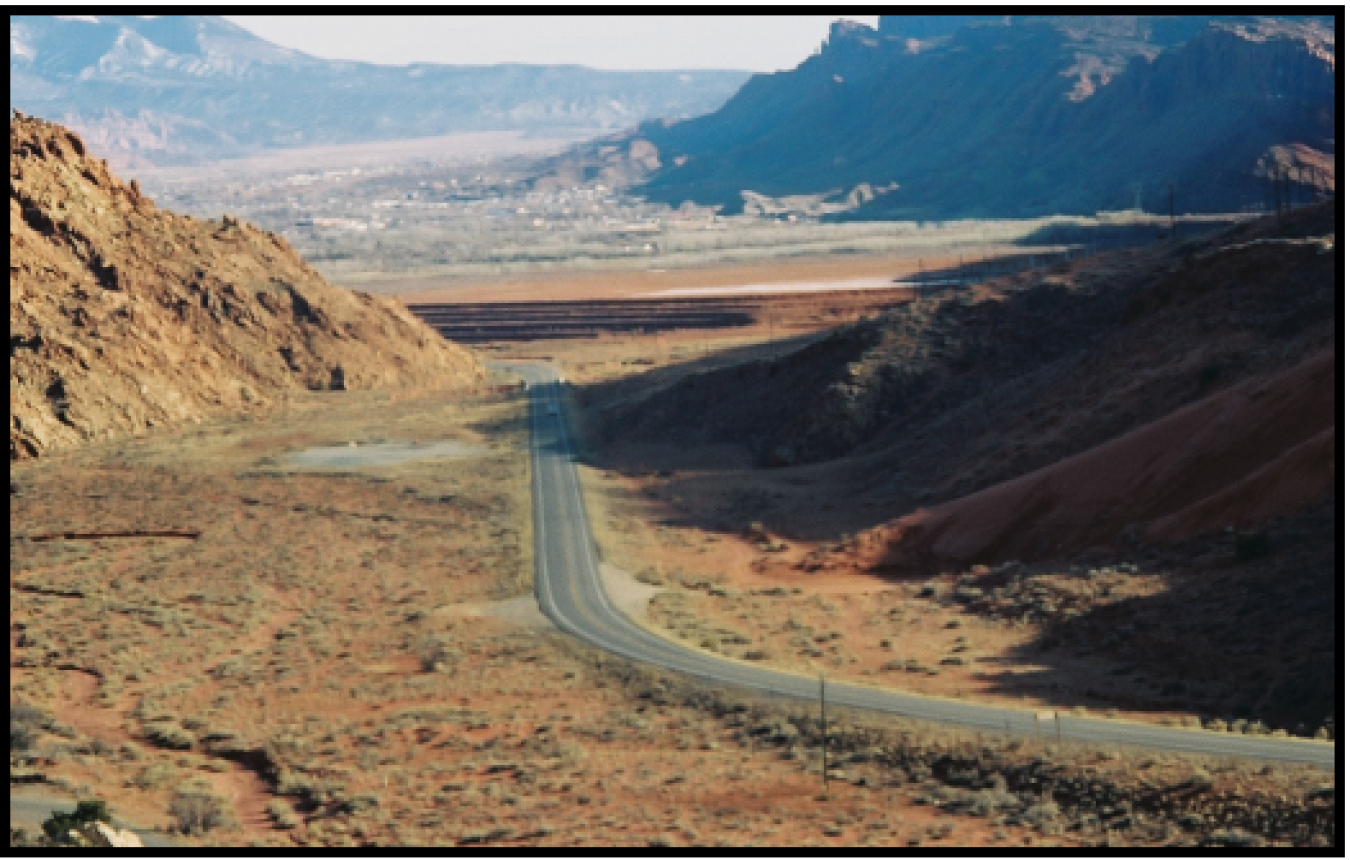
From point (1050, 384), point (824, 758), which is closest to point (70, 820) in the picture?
point (824, 758)

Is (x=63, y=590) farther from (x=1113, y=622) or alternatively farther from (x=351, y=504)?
(x=1113, y=622)

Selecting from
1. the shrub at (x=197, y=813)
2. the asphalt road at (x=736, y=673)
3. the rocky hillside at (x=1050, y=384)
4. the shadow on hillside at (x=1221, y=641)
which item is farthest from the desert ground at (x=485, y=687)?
the rocky hillside at (x=1050, y=384)

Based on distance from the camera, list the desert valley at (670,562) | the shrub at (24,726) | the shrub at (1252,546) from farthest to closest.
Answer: the shrub at (1252,546), the shrub at (24,726), the desert valley at (670,562)

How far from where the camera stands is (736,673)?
35.4m

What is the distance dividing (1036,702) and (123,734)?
18389 mm

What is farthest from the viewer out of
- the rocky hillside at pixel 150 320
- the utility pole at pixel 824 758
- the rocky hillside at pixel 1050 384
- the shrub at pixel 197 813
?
the rocky hillside at pixel 150 320

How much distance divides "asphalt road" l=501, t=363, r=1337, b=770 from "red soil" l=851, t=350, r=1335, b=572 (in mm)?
9183

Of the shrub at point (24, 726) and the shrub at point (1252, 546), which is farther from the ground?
the shrub at point (1252, 546)

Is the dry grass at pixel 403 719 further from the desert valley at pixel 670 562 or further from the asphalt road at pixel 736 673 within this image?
the asphalt road at pixel 736 673

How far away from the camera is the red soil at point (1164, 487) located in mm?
42125

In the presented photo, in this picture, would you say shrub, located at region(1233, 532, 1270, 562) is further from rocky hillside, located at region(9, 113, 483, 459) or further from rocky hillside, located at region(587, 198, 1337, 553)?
rocky hillside, located at region(9, 113, 483, 459)

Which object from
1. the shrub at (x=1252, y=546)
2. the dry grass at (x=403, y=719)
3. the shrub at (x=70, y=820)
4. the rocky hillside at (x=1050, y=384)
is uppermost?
the rocky hillside at (x=1050, y=384)

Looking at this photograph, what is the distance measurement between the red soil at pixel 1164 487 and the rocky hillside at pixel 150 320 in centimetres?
4185

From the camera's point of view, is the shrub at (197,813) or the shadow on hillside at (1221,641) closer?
the shrub at (197,813)
